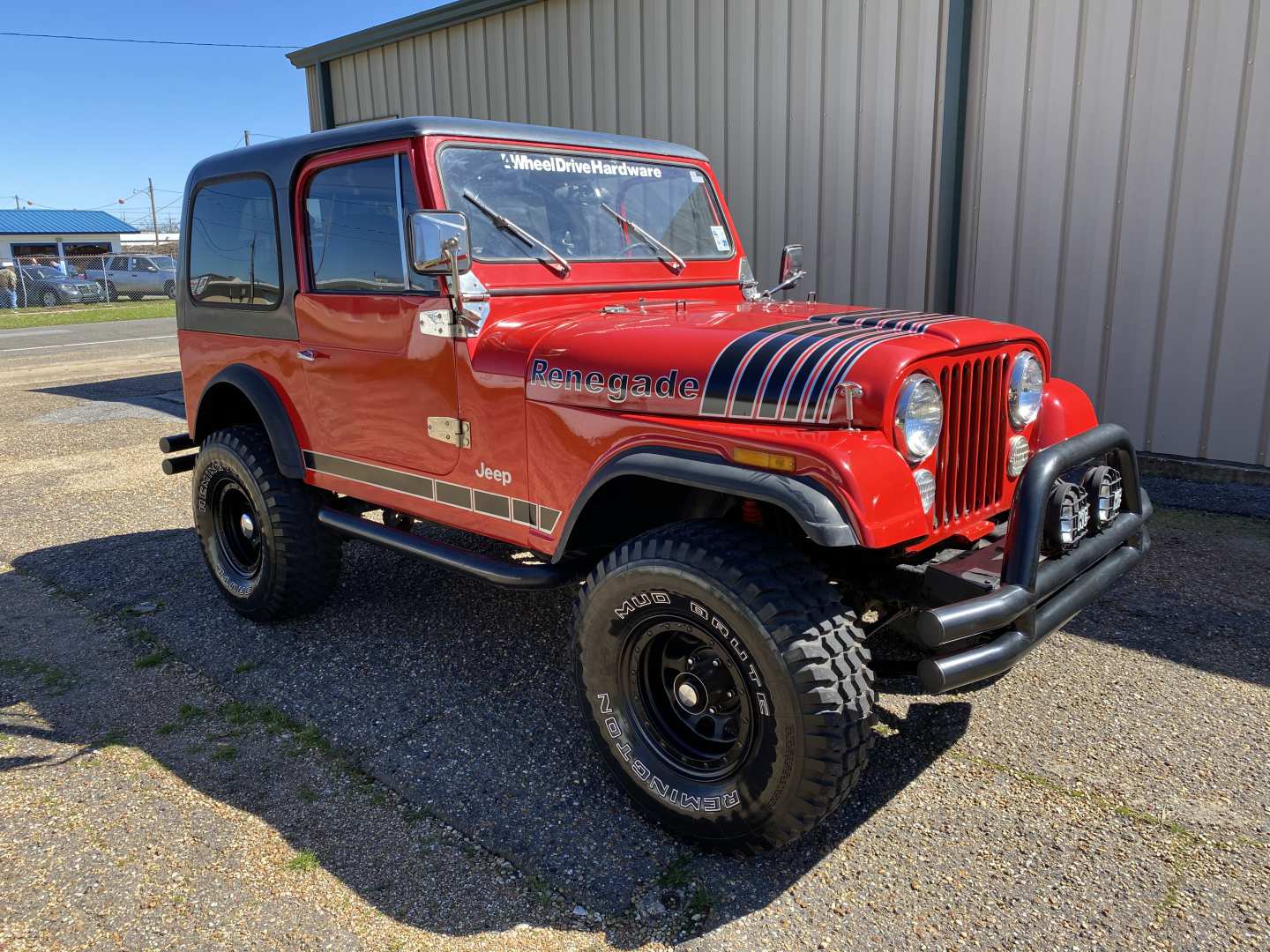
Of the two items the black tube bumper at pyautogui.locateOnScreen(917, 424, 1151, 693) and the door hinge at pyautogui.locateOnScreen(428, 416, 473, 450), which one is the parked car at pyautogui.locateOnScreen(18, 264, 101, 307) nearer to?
the door hinge at pyautogui.locateOnScreen(428, 416, 473, 450)

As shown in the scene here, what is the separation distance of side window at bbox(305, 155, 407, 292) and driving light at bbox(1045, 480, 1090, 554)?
2.23 metres

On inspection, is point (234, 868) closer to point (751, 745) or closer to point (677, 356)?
point (751, 745)

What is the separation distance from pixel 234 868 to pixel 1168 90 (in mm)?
6365

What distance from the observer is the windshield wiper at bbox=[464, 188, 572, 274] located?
3.29 meters

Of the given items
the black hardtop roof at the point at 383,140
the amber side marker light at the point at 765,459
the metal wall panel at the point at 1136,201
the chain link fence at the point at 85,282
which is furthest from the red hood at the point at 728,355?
the chain link fence at the point at 85,282

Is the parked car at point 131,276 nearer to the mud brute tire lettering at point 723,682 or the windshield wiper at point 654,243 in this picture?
the windshield wiper at point 654,243

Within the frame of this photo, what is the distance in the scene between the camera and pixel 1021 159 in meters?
6.33

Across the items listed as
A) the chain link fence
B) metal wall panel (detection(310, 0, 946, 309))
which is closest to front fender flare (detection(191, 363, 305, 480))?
metal wall panel (detection(310, 0, 946, 309))

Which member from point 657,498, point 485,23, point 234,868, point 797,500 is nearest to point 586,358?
point 657,498

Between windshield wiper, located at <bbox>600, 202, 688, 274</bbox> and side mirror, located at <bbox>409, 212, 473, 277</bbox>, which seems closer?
side mirror, located at <bbox>409, 212, 473, 277</bbox>

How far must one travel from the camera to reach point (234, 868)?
2.60 meters

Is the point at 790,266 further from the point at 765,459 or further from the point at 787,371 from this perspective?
the point at 765,459

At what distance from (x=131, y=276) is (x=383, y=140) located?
30.8 metres

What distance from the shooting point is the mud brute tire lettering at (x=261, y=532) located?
4.00m
